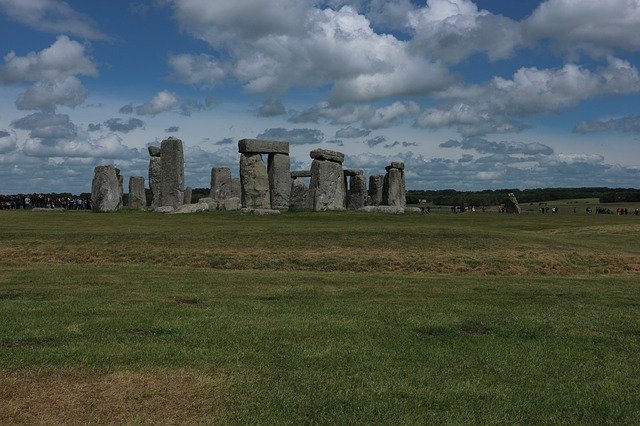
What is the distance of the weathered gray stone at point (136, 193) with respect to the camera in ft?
147

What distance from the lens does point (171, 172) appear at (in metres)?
37.3

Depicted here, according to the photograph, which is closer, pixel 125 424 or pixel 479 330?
pixel 125 424

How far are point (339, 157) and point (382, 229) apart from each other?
46.3ft

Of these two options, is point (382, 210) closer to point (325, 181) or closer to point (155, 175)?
point (325, 181)

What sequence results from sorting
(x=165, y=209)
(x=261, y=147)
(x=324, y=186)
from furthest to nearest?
(x=324, y=186)
(x=165, y=209)
(x=261, y=147)

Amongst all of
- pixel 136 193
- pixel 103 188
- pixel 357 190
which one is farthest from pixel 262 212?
pixel 136 193

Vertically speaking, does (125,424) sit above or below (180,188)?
below

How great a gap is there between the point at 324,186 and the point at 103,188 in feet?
42.5

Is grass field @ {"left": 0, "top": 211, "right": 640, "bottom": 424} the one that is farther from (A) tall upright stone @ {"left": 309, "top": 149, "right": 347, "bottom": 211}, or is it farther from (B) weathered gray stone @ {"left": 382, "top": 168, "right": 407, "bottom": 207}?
(B) weathered gray stone @ {"left": 382, "top": 168, "right": 407, "bottom": 207}

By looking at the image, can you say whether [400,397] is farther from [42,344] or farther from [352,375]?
[42,344]

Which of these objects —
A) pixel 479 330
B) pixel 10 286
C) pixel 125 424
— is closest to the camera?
pixel 125 424

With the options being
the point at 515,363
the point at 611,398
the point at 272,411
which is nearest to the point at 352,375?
the point at 272,411

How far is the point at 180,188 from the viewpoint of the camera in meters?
37.5

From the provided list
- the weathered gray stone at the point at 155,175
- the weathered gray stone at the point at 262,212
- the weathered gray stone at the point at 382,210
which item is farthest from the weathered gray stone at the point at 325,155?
the weathered gray stone at the point at 155,175
